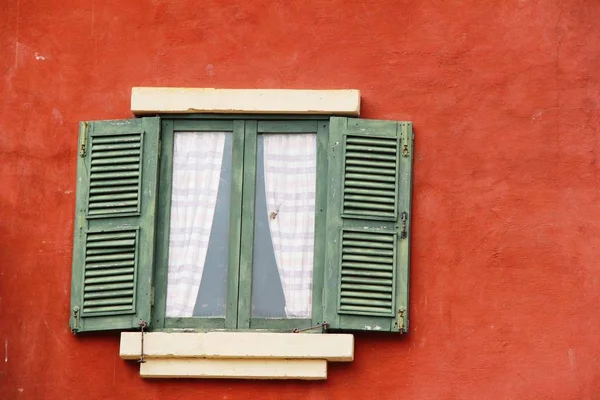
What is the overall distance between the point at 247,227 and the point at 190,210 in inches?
14.4

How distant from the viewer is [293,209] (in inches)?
410

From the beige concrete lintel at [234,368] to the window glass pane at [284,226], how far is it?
33cm

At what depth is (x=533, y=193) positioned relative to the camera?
407 inches

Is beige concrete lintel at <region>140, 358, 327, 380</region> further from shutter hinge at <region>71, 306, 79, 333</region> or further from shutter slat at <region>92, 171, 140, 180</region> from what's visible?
shutter slat at <region>92, 171, 140, 180</region>

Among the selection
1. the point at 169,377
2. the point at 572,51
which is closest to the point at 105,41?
the point at 169,377

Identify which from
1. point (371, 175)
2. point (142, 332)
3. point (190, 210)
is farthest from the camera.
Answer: point (190, 210)

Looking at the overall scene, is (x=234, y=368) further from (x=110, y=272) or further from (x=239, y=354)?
(x=110, y=272)

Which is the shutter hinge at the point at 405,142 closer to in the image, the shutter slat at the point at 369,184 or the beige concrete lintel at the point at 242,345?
the shutter slat at the point at 369,184

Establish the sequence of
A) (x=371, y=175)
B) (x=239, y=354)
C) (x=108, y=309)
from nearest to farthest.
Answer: (x=239, y=354) < (x=108, y=309) < (x=371, y=175)

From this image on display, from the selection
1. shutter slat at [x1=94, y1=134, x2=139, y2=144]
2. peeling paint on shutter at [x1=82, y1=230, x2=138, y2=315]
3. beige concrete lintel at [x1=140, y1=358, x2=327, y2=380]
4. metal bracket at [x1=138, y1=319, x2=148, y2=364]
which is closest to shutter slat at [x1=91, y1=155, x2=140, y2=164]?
shutter slat at [x1=94, y1=134, x2=139, y2=144]

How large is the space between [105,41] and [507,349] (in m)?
3.09

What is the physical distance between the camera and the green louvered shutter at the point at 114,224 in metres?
10.2

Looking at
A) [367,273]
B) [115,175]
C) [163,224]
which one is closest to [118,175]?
[115,175]

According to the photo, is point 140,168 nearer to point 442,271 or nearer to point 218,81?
point 218,81
